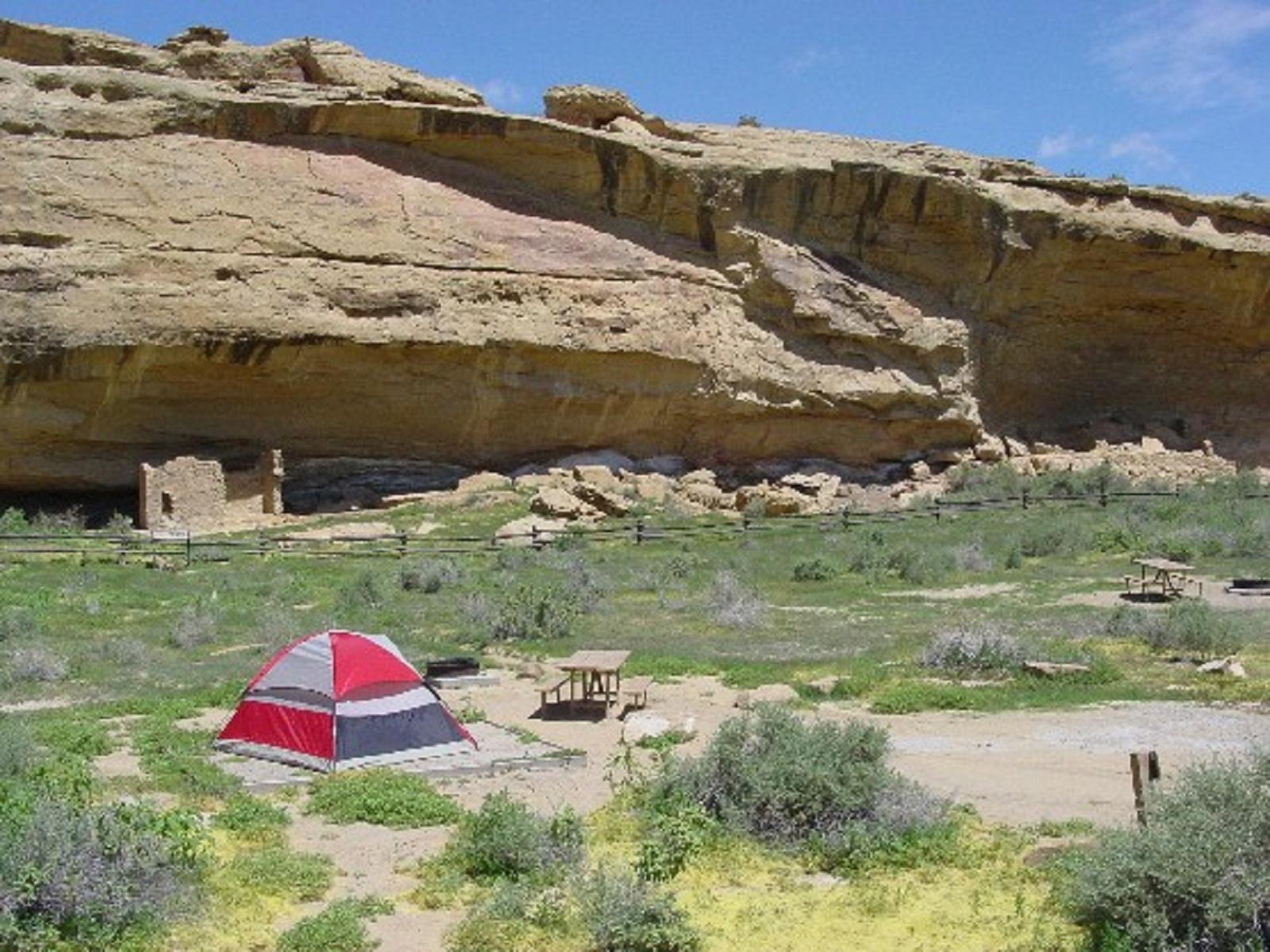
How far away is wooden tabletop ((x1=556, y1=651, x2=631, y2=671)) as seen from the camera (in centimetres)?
1438

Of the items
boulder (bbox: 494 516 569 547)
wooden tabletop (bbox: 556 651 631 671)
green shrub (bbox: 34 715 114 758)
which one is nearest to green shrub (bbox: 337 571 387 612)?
boulder (bbox: 494 516 569 547)

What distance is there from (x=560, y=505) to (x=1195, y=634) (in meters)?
17.3

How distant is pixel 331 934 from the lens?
7.75 metres

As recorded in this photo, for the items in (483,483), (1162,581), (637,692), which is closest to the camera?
(637,692)

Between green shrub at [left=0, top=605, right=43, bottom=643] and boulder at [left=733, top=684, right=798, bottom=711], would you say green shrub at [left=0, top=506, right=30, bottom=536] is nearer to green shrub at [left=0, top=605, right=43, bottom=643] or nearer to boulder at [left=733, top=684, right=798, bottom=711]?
green shrub at [left=0, top=605, right=43, bottom=643]

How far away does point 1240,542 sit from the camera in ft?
90.1

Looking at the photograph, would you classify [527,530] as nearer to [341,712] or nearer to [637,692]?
[637,692]

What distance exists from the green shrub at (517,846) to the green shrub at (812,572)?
1647cm

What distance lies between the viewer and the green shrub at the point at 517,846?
29.0 ft

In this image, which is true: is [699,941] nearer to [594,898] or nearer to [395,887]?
[594,898]

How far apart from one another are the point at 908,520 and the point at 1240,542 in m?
7.88

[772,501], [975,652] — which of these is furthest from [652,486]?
[975,652]

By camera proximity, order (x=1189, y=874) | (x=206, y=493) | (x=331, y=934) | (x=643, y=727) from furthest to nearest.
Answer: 1. (x=206, y=493)
2. (x=643, y=727)
3. (x=331, y=934)
4. (x=1189, y=874)

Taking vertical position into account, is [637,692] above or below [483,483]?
below
